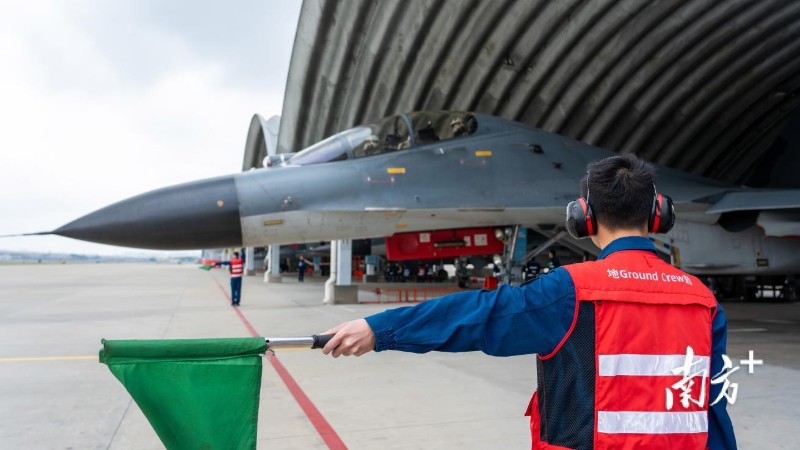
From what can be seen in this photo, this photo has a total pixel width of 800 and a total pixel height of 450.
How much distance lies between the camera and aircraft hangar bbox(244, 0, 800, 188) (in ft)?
44.9

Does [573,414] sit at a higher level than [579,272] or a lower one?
lower

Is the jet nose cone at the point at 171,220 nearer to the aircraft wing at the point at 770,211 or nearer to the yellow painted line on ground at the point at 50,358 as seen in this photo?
the yellow painted line on ground at the point at 50,358

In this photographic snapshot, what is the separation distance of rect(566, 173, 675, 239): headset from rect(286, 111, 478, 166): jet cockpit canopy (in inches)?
262

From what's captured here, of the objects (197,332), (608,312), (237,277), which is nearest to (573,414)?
(608,312)

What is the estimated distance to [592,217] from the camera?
1688 millimetres

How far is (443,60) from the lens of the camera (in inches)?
608

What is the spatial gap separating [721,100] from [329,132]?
38.1 feet

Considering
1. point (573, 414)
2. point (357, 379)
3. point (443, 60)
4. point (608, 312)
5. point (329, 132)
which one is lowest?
point (357, 379)

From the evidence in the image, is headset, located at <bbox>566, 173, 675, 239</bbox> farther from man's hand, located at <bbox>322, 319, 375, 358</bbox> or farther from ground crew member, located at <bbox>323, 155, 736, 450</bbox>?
man's hand, located at <bbox>322, 319, 375, 358</bbox>

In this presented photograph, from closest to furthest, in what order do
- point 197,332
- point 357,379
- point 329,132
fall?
point 357,379 → point 197,332 → point 329,132

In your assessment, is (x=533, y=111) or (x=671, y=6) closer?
(x=671, y=6)

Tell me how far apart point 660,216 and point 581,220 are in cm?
23

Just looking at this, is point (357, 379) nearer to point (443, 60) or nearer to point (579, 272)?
point (579, 272)

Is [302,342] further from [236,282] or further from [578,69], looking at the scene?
[578,69]
